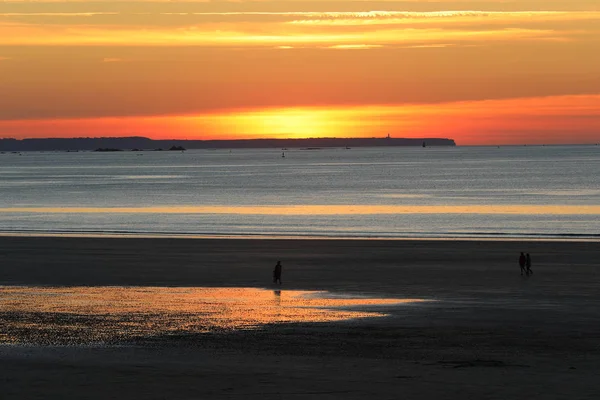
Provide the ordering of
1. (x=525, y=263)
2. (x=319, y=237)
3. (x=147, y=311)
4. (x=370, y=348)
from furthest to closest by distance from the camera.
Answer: (x=319, y=237)
(x=525, y=263)
(x=147, y=311)
(x=370, y=348)

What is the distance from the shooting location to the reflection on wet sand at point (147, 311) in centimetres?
2908

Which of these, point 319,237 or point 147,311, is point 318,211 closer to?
point 319,237

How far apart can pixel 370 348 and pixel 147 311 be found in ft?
29.5

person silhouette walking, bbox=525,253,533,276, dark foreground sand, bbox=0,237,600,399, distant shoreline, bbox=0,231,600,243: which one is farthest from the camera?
distant shoreline, bbox=0,231,600,243

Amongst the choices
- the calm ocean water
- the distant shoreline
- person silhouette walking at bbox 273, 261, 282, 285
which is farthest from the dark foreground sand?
the calm ocean water

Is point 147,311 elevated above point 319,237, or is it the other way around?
point 147,311

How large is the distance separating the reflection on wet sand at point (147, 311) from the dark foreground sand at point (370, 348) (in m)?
1.32

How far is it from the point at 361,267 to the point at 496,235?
2559 centimetres

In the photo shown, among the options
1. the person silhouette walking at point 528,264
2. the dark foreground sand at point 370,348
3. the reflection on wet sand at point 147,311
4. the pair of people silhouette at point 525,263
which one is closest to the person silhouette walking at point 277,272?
the dark foreground sand at point 370,348

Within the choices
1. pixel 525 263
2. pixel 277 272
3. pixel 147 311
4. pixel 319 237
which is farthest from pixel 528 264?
pixel 319 237

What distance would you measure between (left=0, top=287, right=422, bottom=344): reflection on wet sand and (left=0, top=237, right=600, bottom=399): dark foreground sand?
4.33 ft

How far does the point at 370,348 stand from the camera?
26578 mm

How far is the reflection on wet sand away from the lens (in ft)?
95.4

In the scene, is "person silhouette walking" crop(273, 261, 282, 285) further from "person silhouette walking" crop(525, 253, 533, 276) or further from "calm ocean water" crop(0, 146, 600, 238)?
"calm ocean water" crop(0, 146, 600, 238)
